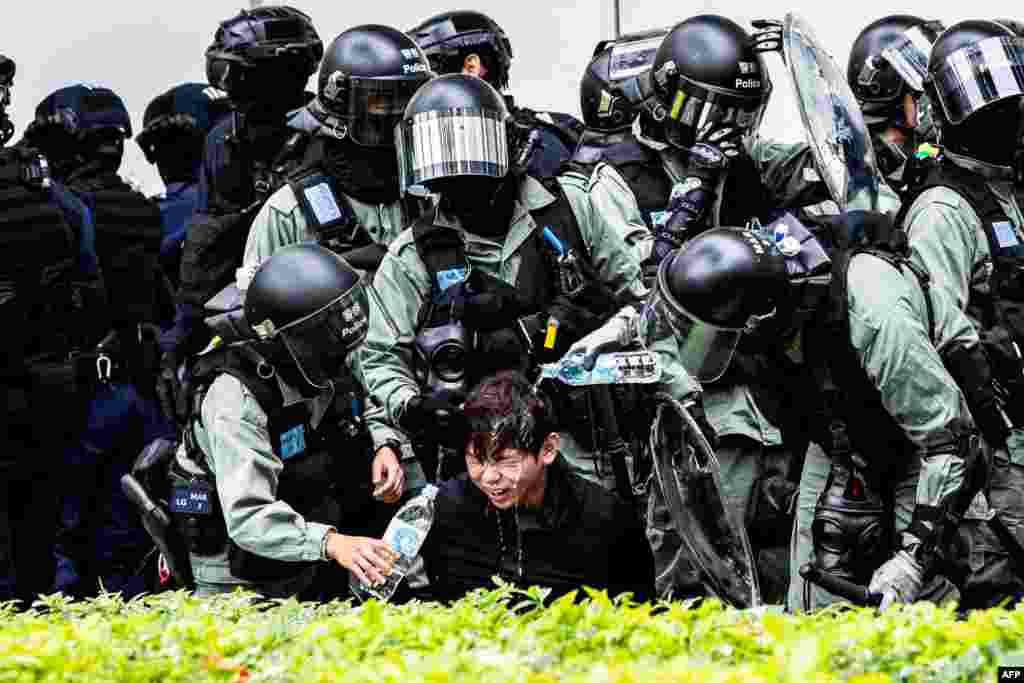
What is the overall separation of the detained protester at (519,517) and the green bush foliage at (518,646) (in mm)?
1111

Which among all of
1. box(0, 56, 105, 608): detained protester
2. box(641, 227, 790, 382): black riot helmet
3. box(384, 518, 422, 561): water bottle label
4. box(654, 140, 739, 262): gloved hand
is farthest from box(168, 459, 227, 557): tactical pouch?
box(0, 56, 105, 608): detained protester

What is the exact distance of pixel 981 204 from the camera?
608 cm

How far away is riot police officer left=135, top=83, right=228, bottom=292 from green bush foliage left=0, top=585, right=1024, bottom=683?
4.43 m

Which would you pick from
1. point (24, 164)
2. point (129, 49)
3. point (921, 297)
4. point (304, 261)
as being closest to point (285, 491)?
point (304, 261)

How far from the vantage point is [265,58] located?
23.9 feet

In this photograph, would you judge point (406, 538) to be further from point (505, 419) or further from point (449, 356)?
Answer: point (449, 356)

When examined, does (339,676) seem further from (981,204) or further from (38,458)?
(38,458)

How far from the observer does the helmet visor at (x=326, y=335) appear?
563 centimetres

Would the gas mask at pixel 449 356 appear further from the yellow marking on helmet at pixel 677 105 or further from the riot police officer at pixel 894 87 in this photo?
the riot police officer at pixel 894 87

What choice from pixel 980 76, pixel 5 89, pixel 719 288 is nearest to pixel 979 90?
pixel 980 76

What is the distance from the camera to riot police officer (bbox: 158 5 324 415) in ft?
23.5

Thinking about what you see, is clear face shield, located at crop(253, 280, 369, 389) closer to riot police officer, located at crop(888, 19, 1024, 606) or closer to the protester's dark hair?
the protester's dark hair

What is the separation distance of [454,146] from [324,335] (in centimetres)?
70

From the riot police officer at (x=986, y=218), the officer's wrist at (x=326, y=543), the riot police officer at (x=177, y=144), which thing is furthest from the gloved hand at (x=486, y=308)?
the riot police officer at (x=177, y=144)
